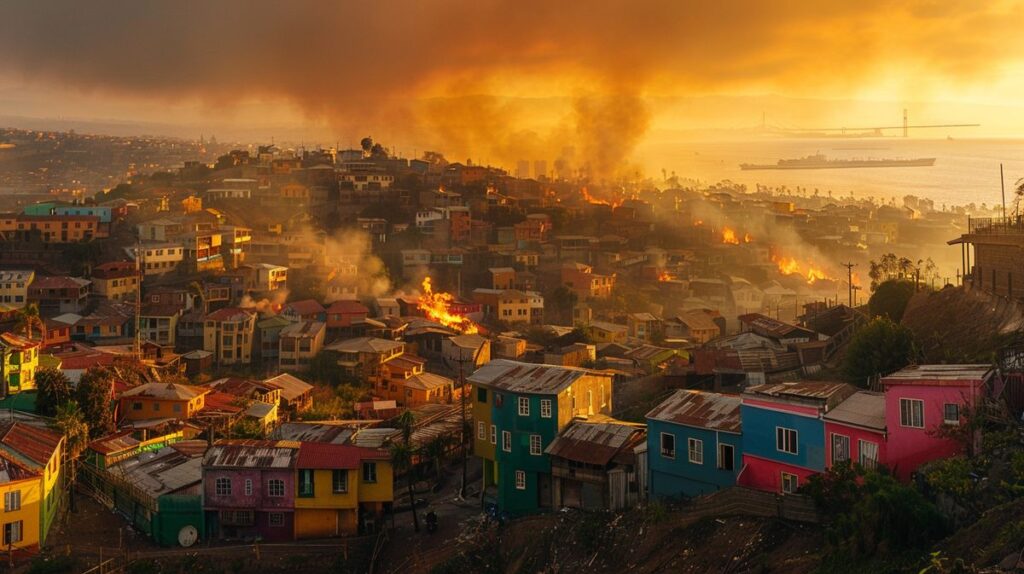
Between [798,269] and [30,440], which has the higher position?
[798,269]

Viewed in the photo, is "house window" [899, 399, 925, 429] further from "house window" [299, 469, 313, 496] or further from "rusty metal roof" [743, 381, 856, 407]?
"house window" [299, 469, 313, 496]

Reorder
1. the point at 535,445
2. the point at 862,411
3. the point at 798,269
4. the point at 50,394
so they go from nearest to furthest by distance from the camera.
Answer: the point at 862,411 < the point at 535,445 < the point at 50,394 < the point at 798,269

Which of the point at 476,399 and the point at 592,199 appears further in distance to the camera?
the point at 592,199

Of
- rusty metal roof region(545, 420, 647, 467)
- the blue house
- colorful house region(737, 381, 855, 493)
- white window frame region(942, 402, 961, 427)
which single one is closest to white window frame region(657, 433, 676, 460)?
the blue house

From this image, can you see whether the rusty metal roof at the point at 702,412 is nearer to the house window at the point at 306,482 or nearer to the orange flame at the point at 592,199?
the house window at the point at 306,482

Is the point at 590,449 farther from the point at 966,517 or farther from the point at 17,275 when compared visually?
the point at 17,275

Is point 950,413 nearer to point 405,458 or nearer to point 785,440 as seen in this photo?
point 785,440

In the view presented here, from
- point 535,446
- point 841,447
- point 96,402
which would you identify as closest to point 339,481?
point 535,446

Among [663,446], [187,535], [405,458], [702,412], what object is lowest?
[187,535]

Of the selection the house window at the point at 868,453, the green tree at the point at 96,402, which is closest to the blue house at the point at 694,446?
the house window at the point at 868,453
